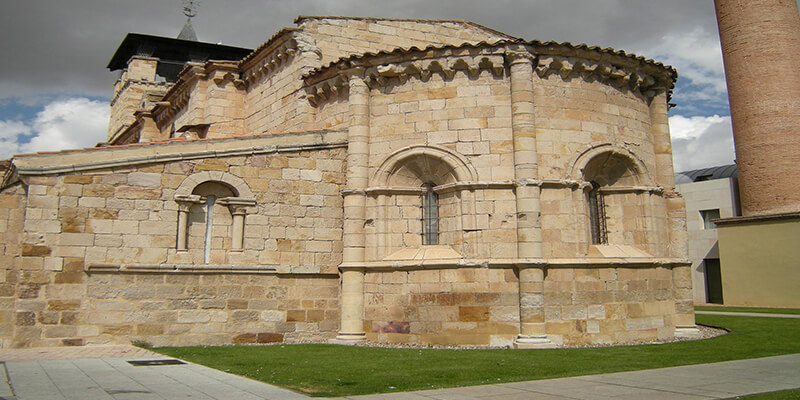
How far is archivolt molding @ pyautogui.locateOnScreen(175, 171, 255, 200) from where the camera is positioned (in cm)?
1195

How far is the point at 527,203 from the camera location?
39.1ft

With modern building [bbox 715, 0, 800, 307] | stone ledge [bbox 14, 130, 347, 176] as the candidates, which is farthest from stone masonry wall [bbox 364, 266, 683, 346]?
modern building [bbox 715, 0, 800, 307]

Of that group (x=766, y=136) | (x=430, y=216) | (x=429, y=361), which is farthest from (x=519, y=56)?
(x=766, y=136)

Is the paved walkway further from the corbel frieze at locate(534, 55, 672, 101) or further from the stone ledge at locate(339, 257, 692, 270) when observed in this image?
the corbel frieze at locate(534, 55, 672, 101)

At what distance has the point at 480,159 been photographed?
12.4 meters

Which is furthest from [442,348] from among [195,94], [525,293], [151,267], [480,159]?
[195,94]

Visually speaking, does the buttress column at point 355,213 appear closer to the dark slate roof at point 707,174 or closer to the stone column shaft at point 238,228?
the stone column shaft at point 238,228

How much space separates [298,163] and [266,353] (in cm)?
436

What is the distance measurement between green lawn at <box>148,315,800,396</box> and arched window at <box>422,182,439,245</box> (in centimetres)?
269

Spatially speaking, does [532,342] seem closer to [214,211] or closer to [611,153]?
[611,153]

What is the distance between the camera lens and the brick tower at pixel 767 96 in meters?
26.0

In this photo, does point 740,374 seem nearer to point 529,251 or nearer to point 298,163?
point 529,251

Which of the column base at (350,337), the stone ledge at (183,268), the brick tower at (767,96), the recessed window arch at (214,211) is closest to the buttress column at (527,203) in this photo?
the column base at (350,337)

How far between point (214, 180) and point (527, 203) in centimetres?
648
